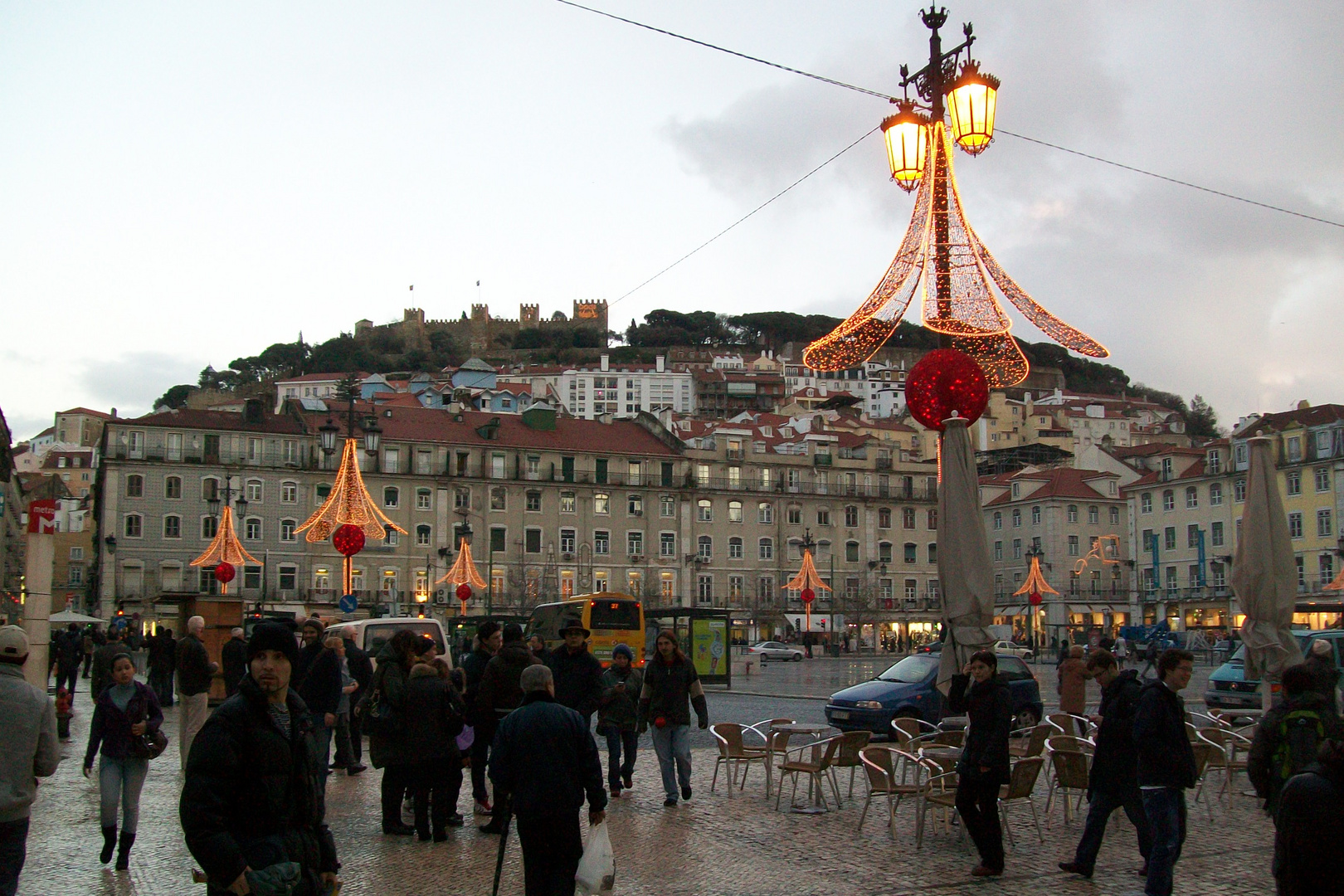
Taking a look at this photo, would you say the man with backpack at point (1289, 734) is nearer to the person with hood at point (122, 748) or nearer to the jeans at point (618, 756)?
the jeans at point (618, 756)

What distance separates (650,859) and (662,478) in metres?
62.5

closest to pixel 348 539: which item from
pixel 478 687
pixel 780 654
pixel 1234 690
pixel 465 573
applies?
pixel 478 687

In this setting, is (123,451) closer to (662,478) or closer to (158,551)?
(158,551)

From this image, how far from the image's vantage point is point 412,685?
9.66 m

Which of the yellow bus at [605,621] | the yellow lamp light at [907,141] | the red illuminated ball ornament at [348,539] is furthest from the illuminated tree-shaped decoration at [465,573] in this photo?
the yellow lamp light at [907,141]

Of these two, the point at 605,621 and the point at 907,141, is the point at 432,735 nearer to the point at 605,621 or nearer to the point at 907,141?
the point at 907,141

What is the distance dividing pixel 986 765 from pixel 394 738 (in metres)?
4.49

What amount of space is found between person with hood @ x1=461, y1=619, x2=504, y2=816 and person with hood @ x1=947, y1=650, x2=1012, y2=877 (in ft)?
11.8

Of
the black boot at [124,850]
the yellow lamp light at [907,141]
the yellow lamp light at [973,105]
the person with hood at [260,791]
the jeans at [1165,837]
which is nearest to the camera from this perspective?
the person with hood at [260,791]

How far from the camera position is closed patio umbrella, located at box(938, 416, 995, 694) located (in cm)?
1031

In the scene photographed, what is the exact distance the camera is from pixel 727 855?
929cm

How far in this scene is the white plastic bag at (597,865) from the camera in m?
6.26

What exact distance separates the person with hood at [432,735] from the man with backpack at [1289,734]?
18.6 ft

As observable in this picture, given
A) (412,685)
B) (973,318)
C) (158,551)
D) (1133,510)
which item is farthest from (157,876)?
(1133,510)
